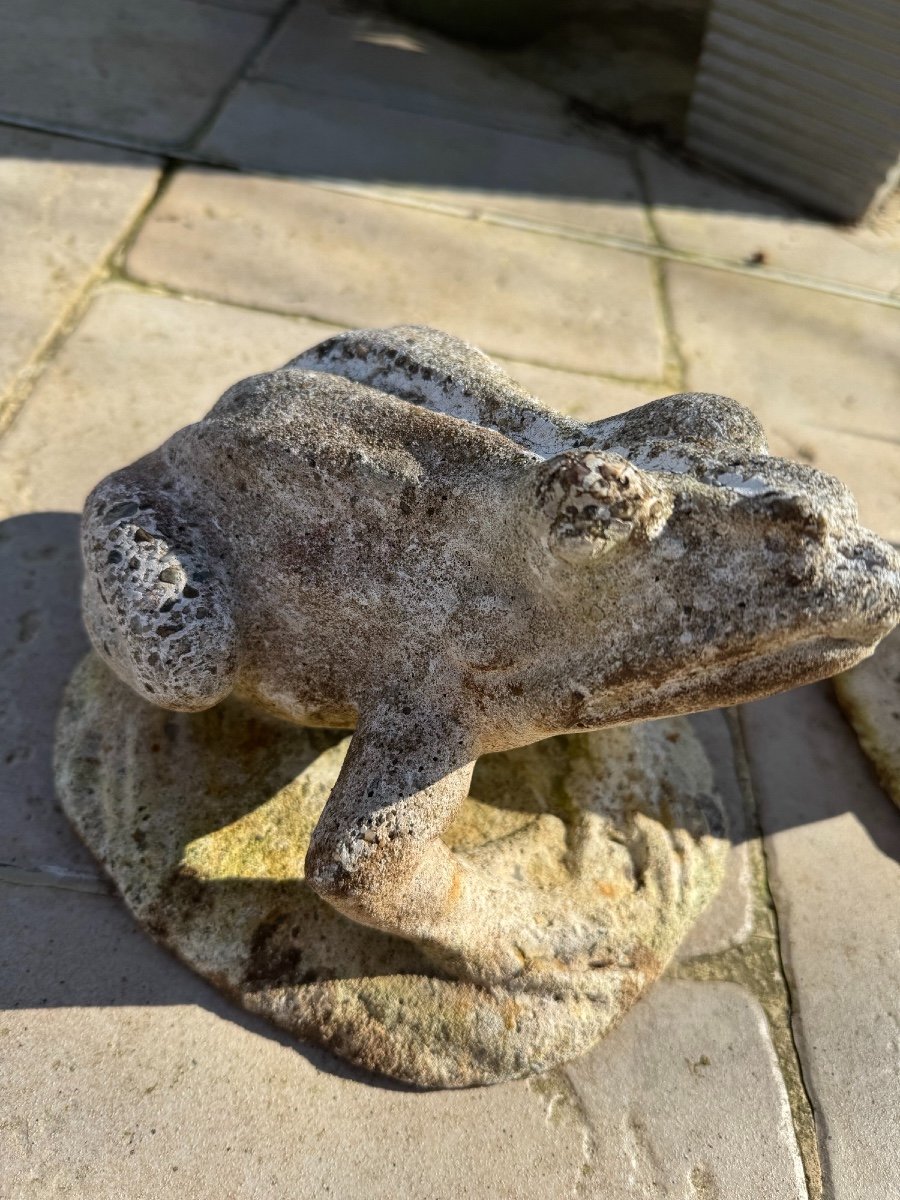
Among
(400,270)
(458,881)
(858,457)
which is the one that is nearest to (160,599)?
(458,881)

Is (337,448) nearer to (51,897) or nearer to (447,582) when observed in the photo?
(447,582)

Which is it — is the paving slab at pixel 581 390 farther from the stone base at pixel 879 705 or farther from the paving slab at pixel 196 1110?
the paving slab at pixel 196 1110

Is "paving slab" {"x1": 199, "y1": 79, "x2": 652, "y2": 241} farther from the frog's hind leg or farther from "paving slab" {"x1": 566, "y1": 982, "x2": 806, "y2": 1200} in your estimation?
"paving slab" {"x1": 566, "y1": 982, "x2": 806, "y2": 1200}

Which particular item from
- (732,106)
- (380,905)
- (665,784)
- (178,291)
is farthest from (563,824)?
(732,106)

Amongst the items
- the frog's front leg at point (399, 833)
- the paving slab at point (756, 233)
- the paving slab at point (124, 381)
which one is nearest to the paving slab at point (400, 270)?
the paving slab at point (124, 381)

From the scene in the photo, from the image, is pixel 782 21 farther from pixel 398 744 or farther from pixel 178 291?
pixel 398 744

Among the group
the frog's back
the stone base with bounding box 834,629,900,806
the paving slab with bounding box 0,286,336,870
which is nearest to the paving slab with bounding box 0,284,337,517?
the paving slab with bounding box 0,286,336,870
